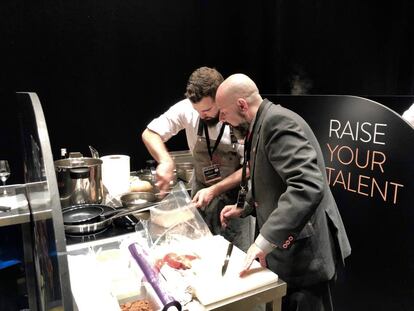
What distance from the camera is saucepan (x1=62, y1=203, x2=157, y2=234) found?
54.9 inches

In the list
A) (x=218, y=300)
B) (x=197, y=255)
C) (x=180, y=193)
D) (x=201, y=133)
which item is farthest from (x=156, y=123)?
(x=218, y=300)

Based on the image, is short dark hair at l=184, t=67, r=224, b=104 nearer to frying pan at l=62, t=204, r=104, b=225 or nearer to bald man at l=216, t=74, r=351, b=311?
bald man at l=216, t=74, r=351, b=311

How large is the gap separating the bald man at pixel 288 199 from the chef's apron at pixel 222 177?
1.42ft

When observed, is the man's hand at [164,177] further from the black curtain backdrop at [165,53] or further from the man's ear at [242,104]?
the black curtain backdrop at [165,53]

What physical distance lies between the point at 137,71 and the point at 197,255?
2178 mm

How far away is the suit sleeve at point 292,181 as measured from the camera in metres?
1.16

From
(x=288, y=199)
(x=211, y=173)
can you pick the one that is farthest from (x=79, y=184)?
(x=288, y=199)

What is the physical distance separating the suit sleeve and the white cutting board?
0.40ft

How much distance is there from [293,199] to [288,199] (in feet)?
0.05

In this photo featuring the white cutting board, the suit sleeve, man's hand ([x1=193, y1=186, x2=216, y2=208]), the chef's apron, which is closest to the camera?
the white cutting board

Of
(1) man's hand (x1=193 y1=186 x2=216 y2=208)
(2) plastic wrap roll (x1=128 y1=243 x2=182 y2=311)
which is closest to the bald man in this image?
(1) man's hand (x1=193 y1=186 x2=216 y2=208)

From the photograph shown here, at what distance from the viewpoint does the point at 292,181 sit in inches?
46.3

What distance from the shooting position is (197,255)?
47.8 inches

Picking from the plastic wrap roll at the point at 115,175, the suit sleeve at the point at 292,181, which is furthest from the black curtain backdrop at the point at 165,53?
the suit sleeve at the point at 292,181
